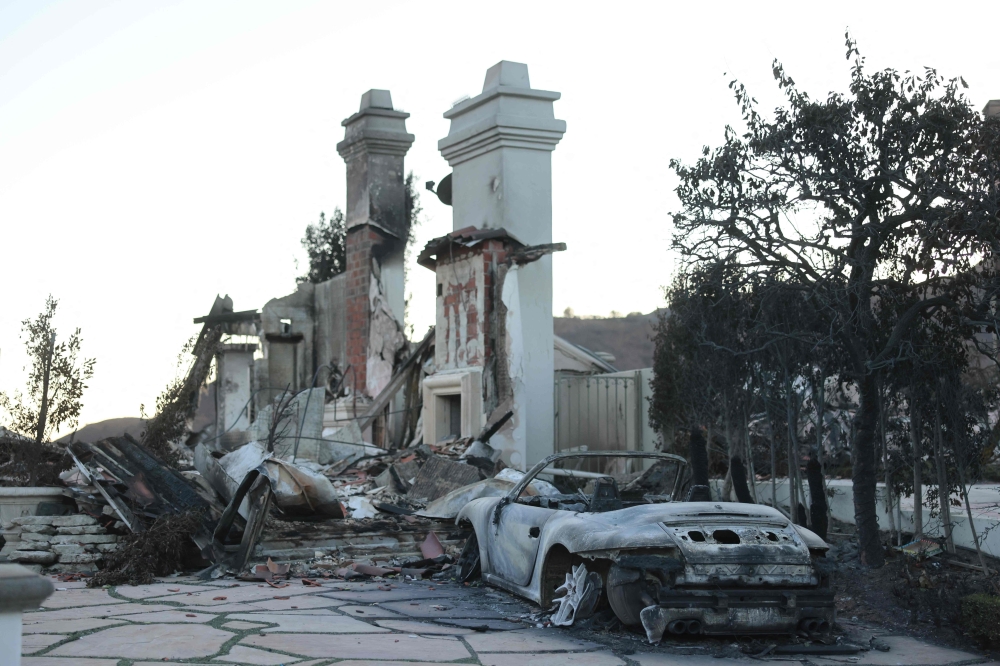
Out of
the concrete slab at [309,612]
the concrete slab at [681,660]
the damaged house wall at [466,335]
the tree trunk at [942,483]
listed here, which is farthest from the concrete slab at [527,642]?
the damaged house wall at [466,335]

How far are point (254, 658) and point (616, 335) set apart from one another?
2510 inches

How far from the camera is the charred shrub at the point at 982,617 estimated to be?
6789 millimetres

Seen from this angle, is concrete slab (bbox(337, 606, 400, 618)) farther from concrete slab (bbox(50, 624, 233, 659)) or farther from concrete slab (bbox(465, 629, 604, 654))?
concrete slab (bbox(50, 624, 233, 659))

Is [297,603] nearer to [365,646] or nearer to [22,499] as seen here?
[365,646]

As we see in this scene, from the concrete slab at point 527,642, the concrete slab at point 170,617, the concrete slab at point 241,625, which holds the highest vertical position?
the concrete slab at point 170,617

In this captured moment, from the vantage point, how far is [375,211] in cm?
2097

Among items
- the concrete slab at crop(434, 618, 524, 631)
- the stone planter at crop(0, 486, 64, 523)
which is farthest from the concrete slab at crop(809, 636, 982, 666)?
the stone planter at crop(0, 486, 64, 523)

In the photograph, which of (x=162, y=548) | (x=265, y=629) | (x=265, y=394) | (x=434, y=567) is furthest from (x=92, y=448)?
(x=265, y=394)

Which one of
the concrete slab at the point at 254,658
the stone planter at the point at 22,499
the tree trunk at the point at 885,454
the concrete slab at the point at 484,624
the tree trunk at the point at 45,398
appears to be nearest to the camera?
the concrete slab at the point at 254,658

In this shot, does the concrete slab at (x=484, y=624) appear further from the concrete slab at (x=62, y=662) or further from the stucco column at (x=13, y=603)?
the stucco column at (x=13, y=603)

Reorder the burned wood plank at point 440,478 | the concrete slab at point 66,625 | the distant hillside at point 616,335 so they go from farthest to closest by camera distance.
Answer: the distant hillside at point 616,335, the burned wood plank at point 440,478, the concrete slab at point 66,625

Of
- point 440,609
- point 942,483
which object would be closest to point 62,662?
point 440,609

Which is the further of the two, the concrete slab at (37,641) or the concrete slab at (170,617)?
the concrete slab at (170,617)

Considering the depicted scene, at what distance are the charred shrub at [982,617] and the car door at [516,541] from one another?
9.84 feet
